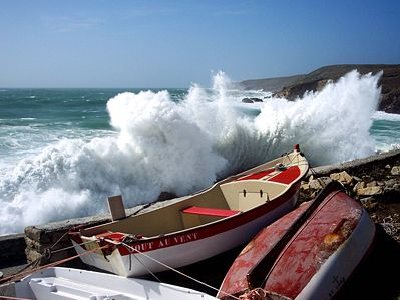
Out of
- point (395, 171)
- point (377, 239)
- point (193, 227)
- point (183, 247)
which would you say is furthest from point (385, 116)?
point (183, 247)

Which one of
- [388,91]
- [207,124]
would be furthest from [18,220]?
[388,91]

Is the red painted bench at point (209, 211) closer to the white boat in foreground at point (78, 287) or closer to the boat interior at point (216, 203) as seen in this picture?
the boat interior at point (216, 203)

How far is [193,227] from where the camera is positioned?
6305 mm

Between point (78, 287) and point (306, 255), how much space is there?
8.54 feet

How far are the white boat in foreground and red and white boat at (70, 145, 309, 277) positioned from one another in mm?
247

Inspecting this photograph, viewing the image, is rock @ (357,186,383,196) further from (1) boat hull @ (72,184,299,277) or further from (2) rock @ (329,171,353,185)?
(1) boat hull @ (72,184,299,277)

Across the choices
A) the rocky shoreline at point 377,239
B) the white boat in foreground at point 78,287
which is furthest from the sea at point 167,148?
the white boat in foreground at point 78,287

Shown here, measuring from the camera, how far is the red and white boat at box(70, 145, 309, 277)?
17.6 ft

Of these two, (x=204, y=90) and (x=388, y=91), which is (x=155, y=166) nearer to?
(x=204, y=90)

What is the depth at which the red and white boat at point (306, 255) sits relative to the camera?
445 centimetres

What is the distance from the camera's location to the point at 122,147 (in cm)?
1459

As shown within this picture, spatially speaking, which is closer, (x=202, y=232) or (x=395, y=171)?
(x=202, y=232)

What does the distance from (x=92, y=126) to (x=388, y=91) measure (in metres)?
35.8

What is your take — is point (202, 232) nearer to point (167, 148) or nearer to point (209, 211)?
point (209, 211)
